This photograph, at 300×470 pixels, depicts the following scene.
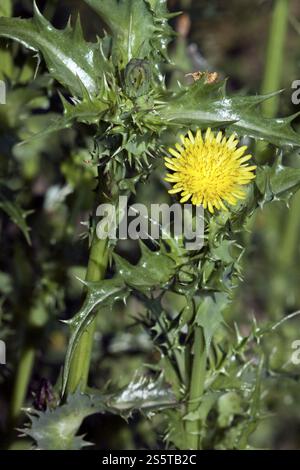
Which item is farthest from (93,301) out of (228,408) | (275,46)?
(275,46)

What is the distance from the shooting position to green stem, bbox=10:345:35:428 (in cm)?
234

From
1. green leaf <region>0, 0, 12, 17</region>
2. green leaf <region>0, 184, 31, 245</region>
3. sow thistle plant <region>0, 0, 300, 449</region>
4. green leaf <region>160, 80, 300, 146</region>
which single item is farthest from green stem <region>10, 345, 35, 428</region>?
green leaf <region>160, 80, 300, 146</region>

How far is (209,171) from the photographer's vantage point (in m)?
1.60

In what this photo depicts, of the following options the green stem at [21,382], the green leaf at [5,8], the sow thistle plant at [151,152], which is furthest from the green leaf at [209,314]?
the green leaf at [5,8]

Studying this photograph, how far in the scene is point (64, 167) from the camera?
7.52 ft

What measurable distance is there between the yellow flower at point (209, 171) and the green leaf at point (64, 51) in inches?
8.6

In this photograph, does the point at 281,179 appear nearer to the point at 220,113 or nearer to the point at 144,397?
the point at 220,113

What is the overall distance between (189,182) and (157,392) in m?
0.51

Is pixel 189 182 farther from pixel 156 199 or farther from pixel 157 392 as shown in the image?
pixel 156 199

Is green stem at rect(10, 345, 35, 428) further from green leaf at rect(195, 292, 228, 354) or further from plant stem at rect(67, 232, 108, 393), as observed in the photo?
green leaf at rect(195, 292, 228, 354)

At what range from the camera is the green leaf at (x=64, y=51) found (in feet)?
5.25

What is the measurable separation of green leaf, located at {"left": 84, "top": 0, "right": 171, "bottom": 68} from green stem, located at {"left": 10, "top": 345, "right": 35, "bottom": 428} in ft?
3.43

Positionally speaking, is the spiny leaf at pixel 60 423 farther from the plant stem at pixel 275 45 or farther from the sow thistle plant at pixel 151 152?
the plant stem at pixel 275 45
